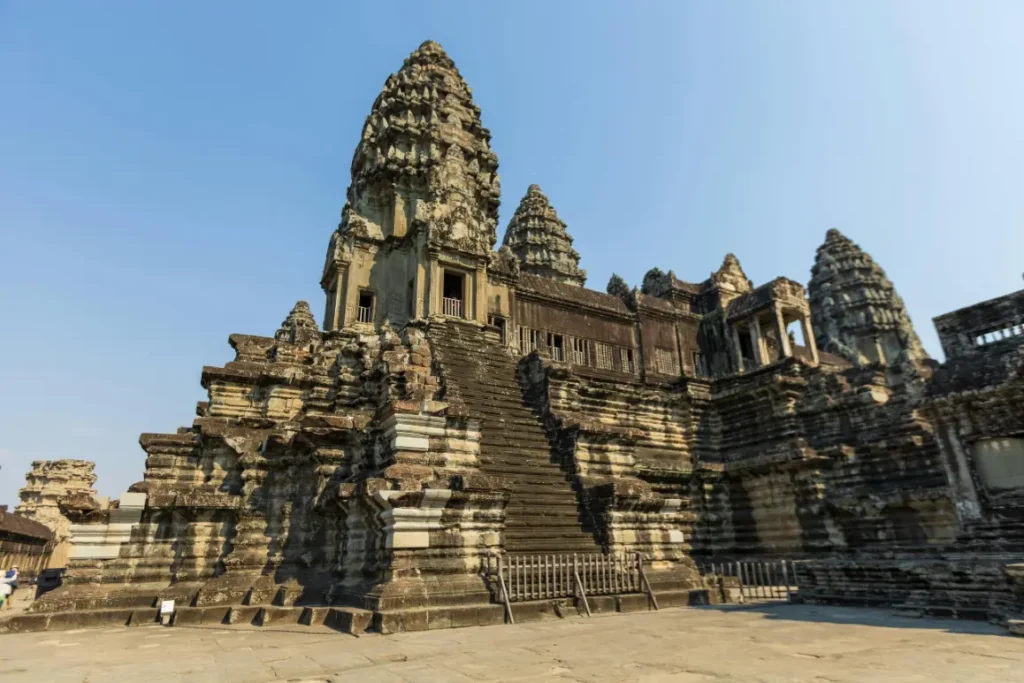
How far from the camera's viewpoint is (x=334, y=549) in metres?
14.0

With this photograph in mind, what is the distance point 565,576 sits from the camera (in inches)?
476

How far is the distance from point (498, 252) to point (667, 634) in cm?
1823

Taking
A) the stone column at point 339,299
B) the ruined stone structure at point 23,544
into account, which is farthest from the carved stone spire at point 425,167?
the ruined stone structure at point 23,544

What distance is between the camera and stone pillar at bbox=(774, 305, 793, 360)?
87.9ft

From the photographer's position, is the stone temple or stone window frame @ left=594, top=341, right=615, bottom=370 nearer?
the stone temple

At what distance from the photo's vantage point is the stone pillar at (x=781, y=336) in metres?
26.8

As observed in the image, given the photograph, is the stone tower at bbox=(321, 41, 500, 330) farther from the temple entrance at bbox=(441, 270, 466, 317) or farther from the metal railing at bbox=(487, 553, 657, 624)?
the metal railing at bbox=(487, 553, 657, 624)

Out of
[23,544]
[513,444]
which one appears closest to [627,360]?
A: [513,444]

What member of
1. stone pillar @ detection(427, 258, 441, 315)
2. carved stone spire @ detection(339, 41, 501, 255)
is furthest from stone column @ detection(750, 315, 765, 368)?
stone pillar @ detection(427, 258, 441, 315)

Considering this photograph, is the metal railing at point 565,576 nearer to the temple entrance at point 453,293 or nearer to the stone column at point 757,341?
the temple entrance at point 453,293

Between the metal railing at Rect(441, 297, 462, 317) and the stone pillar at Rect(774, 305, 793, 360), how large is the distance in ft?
51.1

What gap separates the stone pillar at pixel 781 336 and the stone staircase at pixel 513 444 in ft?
46.5

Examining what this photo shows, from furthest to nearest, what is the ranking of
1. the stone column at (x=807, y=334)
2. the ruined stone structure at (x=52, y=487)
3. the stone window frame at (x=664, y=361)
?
1. the ruined stone structure at (x=52, y=487)
2. the stone column at (x=807, y=334)
3. the stone window frame at (x=664, y=361)

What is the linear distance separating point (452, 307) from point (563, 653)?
16010mm
